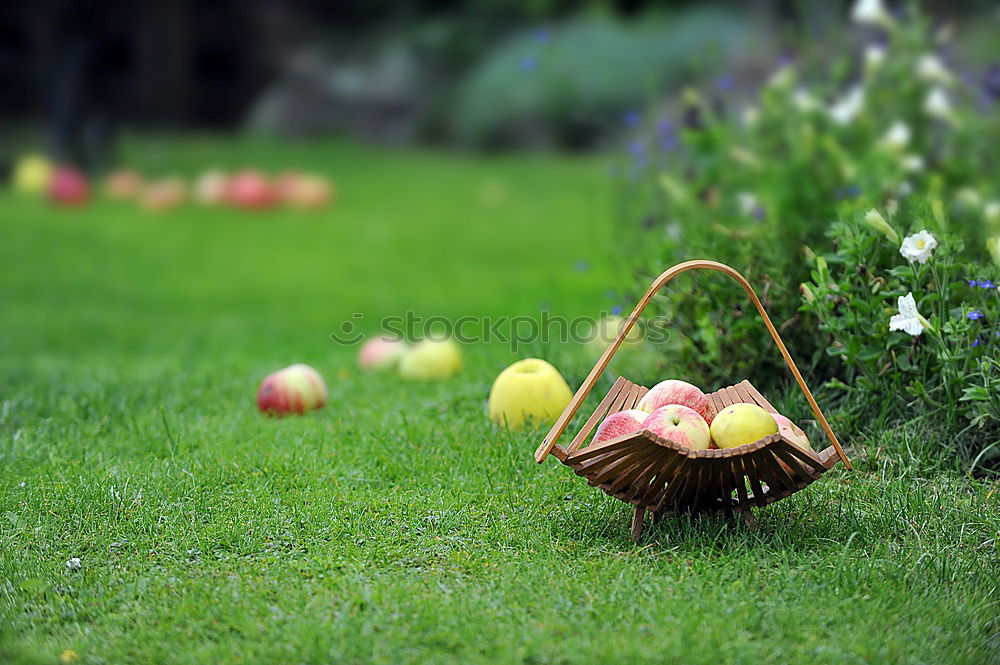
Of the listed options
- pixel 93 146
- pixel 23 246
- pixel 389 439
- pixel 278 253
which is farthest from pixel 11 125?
pixel 389 439

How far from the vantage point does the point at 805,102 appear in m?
4.98

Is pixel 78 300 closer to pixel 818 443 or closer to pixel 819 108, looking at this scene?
pixel 819 108

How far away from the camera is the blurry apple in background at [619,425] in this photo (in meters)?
2.77

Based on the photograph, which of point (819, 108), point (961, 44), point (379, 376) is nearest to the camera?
point (379, 376)

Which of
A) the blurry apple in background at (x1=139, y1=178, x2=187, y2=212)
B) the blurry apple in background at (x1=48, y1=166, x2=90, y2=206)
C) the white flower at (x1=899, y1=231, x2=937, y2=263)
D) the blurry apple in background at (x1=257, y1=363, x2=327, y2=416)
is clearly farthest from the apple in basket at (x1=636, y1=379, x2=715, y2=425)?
the blurry apple in background at (x1=48, y1=166, x2=90, y2=206)

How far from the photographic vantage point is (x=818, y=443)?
3395 millimetres

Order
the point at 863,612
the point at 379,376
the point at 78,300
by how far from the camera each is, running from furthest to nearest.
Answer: the point at 78,300, the point at 379,376, the point at 863,612

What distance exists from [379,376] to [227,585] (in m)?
1.99

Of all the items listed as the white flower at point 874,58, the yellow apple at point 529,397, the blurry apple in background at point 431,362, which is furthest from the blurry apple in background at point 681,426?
the white flower at point 874,58

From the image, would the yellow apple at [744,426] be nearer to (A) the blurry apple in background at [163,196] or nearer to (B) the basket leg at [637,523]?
(B) the basket leg at [637,523]

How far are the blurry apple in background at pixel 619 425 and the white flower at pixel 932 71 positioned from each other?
313 cm

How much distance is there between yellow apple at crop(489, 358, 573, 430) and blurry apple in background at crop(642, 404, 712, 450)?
792mm

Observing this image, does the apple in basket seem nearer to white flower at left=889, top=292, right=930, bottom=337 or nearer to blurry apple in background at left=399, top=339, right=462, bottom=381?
white flower at left=889, top=292, right=930, bottom=337

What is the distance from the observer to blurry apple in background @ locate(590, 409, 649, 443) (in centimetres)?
277
